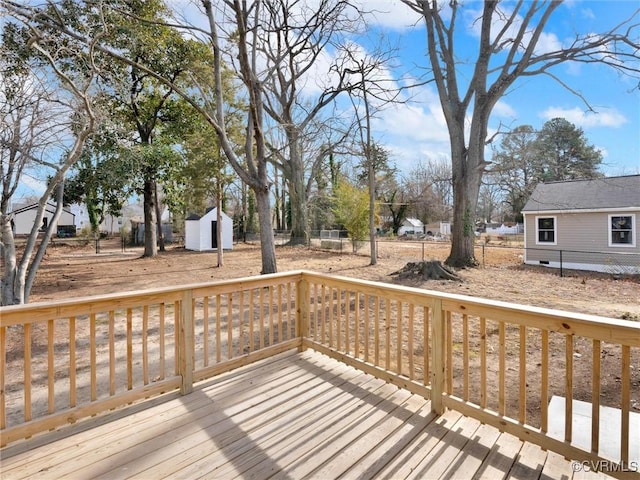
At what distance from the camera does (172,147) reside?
12.7 meters

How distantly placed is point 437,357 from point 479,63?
425 inches

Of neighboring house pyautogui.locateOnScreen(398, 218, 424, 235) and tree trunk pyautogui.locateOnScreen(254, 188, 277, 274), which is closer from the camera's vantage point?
tree trunk pyautogui.locateOnScreen(254, 188, 277, 274)

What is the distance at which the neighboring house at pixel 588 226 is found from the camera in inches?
435

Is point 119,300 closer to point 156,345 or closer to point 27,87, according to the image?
point 156,345

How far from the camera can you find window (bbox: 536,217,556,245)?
503 inches

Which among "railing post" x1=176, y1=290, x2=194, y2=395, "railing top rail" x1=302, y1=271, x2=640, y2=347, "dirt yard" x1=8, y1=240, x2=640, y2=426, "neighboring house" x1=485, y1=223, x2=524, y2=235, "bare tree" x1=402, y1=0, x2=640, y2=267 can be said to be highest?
"bare tree" x1=402, y1=0, x2=640, y2=267

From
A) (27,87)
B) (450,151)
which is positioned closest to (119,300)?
(27,87)

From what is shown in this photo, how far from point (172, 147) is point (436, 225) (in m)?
29.8

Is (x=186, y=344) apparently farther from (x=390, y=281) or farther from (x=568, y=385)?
(x=390, y=281)

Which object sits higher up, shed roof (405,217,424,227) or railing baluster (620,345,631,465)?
shed roof (405,217,424,227)

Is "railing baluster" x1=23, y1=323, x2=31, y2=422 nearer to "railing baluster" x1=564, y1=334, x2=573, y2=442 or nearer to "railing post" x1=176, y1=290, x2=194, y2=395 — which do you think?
"railing post" x1=176, y1=290, x2=194, y2=395

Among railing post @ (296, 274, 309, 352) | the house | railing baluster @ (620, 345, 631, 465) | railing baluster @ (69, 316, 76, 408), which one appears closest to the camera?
railing baluster @ (620, 345, 631, 465)

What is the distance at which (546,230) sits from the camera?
12969mm

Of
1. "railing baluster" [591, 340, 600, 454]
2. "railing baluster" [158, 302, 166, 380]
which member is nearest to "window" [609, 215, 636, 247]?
"railing baluster" [591, 340, 600, 454]
